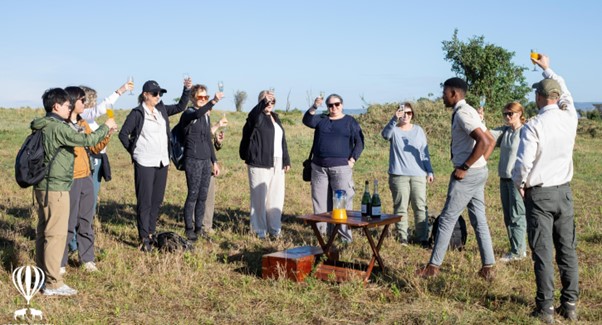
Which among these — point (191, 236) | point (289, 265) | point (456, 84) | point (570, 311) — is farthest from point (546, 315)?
point (191, 236)

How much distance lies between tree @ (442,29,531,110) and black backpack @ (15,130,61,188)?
30427 millimetres

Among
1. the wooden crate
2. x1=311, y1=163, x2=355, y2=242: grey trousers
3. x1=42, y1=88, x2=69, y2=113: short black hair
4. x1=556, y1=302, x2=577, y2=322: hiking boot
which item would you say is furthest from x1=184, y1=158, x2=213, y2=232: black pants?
x1=556, y1=302, x2=577, y2=322: hiking boot

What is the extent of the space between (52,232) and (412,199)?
4689 millimetres

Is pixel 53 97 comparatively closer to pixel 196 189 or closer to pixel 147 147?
pixel 147 147

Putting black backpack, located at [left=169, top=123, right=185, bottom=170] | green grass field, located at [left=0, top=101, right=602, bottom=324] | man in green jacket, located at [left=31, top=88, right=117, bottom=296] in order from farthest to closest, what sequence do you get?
black backpack, located at [left=169, top=123, right=185, bottom=170] < man in green jacket, located at [left=31, top=88, right=117, bottom=296] < green grass field, located at [left=0, top=101, right=602, bottom=324]

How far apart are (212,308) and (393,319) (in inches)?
64.7

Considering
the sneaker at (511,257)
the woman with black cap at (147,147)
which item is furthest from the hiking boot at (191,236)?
the sneaker at (511,257)

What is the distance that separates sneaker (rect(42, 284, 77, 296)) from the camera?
6.03 m

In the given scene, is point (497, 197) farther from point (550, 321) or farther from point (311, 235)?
point (550, 321)

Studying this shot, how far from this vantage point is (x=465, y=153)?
659 cm

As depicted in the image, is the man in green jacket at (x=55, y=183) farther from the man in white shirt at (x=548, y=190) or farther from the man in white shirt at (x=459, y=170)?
the man in white shirt at (x=548, y=190)

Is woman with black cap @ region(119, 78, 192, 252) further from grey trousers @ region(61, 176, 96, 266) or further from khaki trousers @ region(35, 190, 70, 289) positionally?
khaki trousers @ region(35, 190, 70, 289)

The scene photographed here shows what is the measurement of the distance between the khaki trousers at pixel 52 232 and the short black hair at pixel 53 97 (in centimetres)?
79

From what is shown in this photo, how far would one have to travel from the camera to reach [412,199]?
880 cm
